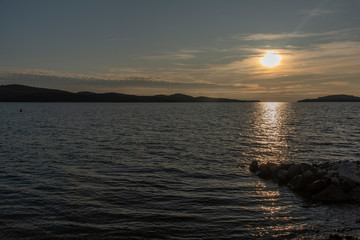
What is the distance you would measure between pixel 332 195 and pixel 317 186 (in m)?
1.26

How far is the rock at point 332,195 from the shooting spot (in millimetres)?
16016

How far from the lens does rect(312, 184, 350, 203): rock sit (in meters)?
16.0

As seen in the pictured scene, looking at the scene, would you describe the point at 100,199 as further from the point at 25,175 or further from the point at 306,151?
the point at 306,151

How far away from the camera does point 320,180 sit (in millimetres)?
17594

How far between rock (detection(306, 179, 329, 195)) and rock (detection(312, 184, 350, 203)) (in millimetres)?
689

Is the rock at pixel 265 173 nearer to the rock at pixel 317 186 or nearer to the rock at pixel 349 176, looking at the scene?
the rock at pixel 317 186

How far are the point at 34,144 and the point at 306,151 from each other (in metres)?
32.3

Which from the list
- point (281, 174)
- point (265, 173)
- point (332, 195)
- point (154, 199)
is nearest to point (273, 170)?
point (265, 173)

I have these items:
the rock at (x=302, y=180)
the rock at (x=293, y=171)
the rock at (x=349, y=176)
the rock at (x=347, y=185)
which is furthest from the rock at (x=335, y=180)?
the rock at (x=293, y=171)

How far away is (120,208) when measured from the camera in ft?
47.6

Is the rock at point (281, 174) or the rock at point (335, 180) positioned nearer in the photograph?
the rock at point (335, 180)

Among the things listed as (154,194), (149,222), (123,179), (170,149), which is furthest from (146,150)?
(149,222)

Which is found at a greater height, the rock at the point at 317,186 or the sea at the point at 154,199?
the rock at the point at 317,186

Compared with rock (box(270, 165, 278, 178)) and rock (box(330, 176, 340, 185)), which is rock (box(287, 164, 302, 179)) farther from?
rock (box(330, 176, 340, 185))
